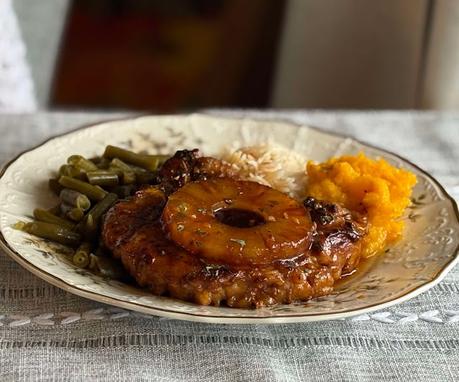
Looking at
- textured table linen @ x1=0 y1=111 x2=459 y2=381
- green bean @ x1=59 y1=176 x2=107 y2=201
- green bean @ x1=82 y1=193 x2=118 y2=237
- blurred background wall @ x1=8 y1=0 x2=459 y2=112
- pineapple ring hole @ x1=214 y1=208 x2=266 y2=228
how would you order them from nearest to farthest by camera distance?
textured table linen @ x1=0 y1=111 x2=459 y2=381, pineapple ring hole @ x1=214 y1=208 x2=266 y2=228, green bean @ x1=82 y1=193 x2=118 y2=237, green bean @ x1=59 y1=176 x2=107 y2=201, blurred background wall @ x1=8 y1=0 x2=459 y2=112

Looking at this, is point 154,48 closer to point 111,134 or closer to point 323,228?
point 111,134

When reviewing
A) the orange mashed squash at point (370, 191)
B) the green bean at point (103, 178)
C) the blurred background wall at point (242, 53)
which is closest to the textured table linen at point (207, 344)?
the orange mashed squash at point (370, 191)

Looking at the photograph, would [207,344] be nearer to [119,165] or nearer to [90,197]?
[90,197]

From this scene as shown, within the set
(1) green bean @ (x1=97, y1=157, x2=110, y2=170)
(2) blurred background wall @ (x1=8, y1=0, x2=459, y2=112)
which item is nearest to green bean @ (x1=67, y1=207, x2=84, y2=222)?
(1) green bean @ (x1=97, y1=157, x2=110, y2=170)

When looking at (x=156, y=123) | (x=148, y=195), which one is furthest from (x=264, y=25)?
(x=148, y=195)

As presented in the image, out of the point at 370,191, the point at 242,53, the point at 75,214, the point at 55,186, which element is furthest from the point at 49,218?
the point at 242,53

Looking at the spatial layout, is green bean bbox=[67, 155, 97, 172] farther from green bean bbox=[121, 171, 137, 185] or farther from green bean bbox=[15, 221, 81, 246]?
green bean bbox=[15, 221, 81, 246]
